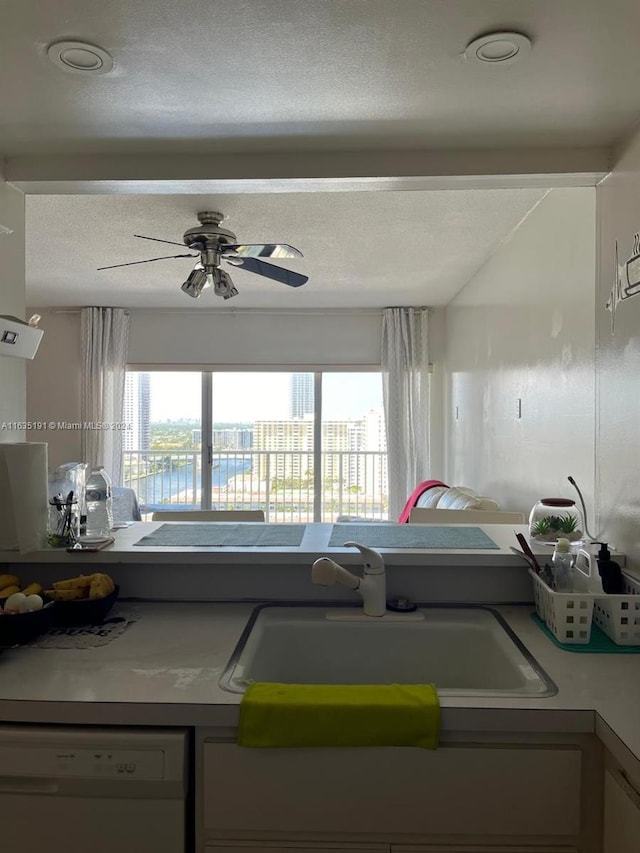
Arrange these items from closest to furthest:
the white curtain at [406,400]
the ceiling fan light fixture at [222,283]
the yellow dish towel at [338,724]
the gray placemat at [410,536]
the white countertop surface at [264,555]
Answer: the yellow dish towel at [338,724] < the white countertop surface at [264,555] < the gray placemat at [410,536] < the ceiling fan light fixture at [222,283] < the white curtain at [406,400]

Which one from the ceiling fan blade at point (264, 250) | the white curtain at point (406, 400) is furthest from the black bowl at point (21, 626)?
the white curtain at point (406, 400)

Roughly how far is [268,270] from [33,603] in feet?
7.08

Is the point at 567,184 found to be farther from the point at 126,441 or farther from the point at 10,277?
the point at 126,441

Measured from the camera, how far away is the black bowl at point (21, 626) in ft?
4.31

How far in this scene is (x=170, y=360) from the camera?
550 centimetres

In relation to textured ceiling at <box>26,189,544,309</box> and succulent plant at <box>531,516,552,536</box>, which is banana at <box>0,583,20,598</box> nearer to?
succulent plant at <box>531,516,552,536</box>

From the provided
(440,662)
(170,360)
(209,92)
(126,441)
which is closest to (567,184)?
(209,92)

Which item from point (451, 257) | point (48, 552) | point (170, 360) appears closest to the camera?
point (48, 552)

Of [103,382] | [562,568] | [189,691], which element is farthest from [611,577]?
[103,382]

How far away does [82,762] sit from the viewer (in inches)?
41.9

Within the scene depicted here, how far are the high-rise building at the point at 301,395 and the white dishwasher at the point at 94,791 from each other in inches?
181

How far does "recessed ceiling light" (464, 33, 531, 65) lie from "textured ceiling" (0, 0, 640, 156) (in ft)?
0.07

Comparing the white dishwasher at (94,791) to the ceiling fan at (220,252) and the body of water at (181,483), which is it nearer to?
the ceiling fan at (220,252)

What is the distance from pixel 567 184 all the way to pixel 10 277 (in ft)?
5.86
